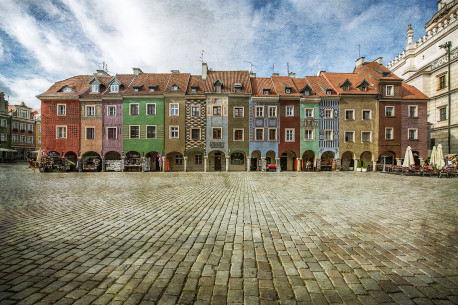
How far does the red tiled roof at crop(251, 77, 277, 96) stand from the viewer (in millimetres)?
26242

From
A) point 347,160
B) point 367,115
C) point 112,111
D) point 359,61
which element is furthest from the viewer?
point 359,61

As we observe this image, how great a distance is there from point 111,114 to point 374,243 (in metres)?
28.5

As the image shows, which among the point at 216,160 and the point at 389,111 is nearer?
the point at 389,111

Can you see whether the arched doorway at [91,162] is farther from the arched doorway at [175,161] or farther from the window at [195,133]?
the window at [195,133]

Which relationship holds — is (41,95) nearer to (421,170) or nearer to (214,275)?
(214,275)

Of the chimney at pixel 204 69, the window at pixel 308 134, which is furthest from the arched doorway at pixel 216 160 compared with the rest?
the window at pixel 308 134

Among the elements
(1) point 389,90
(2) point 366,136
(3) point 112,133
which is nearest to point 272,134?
(2) point 366,136

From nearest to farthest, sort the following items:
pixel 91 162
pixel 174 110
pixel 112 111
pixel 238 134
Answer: pixel 91 162
pixel 174 110
pixel 112 111
pixel 238 134

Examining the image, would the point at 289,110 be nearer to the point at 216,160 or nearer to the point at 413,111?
the point at 216,160

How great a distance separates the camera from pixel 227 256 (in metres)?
3.47

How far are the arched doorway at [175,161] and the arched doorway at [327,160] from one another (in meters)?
18.4

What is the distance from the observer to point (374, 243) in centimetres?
401

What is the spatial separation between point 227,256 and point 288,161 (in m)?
24.9

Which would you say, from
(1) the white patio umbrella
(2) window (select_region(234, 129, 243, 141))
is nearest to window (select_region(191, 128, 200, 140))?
(2) window (select_region(234, 129, 243, 141))
